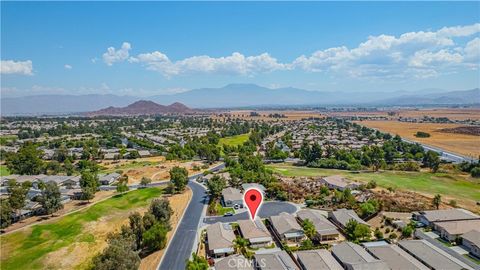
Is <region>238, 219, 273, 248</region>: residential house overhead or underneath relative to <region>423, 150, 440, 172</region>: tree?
underneath

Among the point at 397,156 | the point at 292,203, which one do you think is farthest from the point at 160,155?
the point at 397,156

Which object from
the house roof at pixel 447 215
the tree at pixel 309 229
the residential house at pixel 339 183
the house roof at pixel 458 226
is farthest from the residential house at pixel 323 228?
the residential house at pixel 339 183

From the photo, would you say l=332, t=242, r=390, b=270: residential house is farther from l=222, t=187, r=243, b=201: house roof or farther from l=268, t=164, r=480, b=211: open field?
l=268, t=164, r=480, b=211: open field

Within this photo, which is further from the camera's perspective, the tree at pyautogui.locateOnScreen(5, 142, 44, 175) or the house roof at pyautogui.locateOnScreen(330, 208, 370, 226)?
the tree at pyautogui.locateOnScreen(5, 142, 44, 175)

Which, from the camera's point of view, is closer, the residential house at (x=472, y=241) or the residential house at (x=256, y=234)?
the residential house at (x=472, y=241)

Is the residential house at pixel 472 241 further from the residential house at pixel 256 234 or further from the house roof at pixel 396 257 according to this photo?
the residential house at pixel 256 234

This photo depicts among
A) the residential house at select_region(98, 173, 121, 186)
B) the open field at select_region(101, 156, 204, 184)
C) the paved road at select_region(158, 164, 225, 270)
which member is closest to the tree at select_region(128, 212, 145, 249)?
the paved road at select_region(158, 164, 225, 270)
